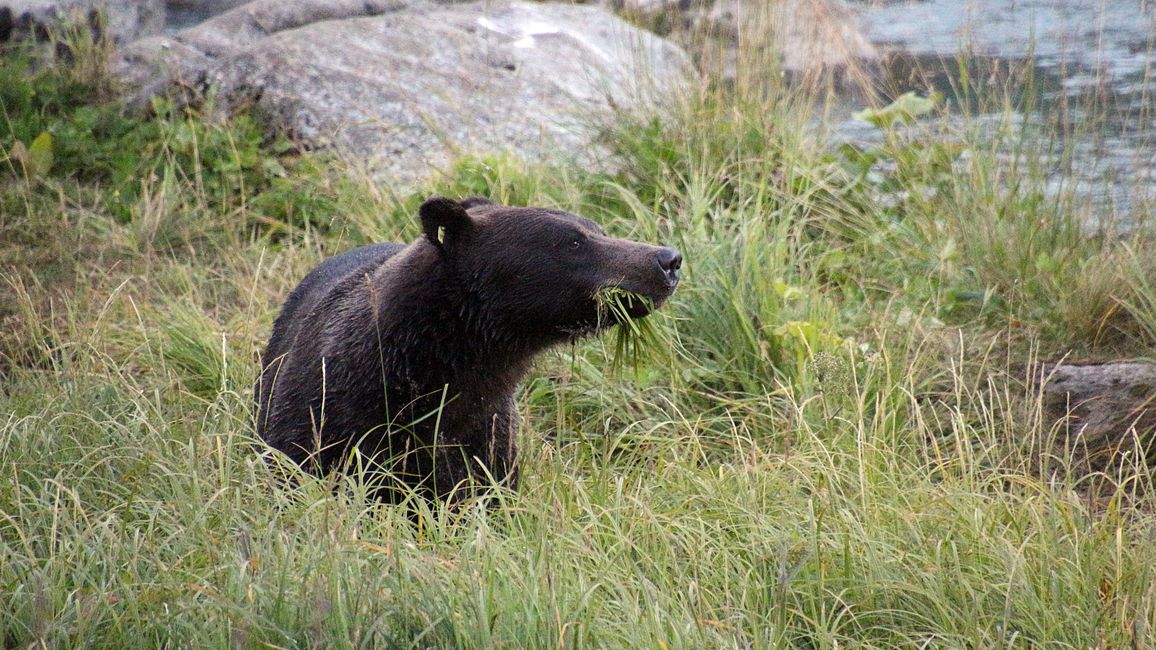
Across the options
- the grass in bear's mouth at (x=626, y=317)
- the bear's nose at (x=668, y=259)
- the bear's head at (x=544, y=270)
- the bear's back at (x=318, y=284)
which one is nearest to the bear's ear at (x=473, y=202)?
the bear's back at (x=318, y=284)

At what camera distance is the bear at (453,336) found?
4.16m

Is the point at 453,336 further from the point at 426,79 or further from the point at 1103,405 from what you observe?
the point at 426,79

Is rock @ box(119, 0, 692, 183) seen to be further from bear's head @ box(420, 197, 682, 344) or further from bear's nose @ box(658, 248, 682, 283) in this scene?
bear's nose @ box(658, 248, 682, 283)

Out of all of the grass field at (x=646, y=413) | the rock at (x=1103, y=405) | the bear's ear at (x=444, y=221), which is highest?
the bear's ear at (x=444, y=221)

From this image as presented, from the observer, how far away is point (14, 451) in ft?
13.0

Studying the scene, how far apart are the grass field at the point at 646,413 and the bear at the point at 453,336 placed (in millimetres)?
230

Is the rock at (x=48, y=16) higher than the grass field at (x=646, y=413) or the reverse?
higher

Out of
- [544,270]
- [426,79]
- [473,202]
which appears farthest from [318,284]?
[426,79]

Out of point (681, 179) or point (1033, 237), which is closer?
point (1033, 237)

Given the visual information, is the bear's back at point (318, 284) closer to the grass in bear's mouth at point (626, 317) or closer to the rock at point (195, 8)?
the grass in bear's mouth at point (626, 317)

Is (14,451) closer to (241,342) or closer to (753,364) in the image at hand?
(241,342)

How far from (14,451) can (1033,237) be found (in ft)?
14.0

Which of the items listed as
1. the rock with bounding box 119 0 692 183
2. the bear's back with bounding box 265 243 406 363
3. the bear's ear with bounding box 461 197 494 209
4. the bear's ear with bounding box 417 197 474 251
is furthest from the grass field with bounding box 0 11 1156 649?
the bear's ear with bounding box 461 197 494 209

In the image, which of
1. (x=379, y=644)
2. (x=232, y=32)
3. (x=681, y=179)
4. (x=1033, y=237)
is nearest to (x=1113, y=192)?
(x=1033, y=237)
